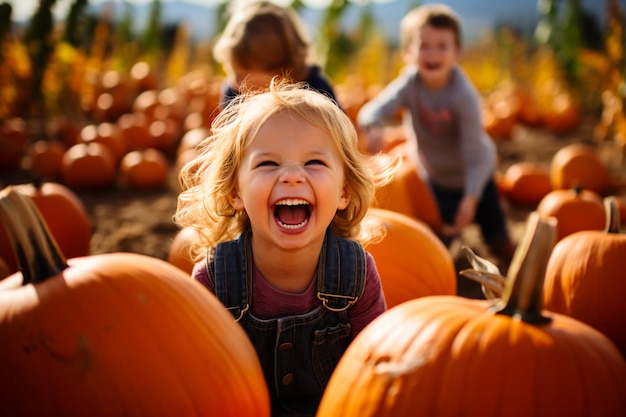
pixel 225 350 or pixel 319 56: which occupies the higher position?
pixel 319 56

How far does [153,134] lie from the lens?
27.8 feet

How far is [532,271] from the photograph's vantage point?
4.75 ft

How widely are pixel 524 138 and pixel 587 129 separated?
124cm

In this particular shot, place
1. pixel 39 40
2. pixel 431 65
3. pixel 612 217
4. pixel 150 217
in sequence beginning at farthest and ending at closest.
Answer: pixel 39 40
pixel 150 217
pixel 431 65
pixel 612 217

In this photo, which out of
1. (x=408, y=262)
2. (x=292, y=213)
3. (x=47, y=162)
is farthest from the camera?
(x=47, y=162)

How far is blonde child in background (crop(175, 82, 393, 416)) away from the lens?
2.11 metres

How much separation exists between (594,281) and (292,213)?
124 centimetres

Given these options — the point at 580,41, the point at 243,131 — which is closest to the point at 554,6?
the point at 580,41

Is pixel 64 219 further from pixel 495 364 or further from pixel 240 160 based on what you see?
pixel 495 364

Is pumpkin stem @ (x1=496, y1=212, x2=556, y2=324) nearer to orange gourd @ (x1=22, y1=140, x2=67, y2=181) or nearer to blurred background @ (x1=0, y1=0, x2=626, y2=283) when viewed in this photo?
blurred background @ (x1=0, y1=0, x2=626, y2=283)

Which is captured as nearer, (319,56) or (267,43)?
(267,43)

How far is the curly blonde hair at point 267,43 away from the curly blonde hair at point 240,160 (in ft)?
4.89

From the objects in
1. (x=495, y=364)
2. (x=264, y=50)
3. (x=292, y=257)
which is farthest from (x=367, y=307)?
(x=264, y=50)

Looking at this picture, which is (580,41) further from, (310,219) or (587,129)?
(310,219)
